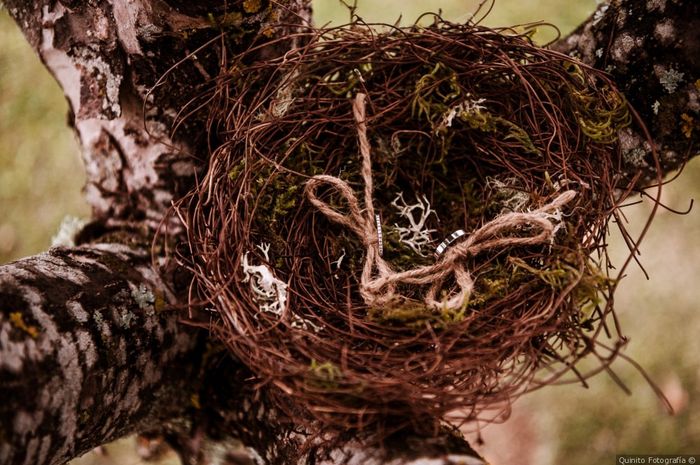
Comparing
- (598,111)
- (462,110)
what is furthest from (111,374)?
(598,111)

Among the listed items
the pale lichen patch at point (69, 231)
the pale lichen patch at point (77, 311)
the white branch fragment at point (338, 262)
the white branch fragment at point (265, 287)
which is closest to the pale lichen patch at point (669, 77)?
the white branch fragment at point (338, 262)

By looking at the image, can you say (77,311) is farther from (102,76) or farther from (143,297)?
(102,76)

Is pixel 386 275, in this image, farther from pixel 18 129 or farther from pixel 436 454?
pixel 18 129

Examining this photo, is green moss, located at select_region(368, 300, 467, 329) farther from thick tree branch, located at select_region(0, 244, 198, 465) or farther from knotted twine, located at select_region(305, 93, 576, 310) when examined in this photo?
thick tree branch, located at select_region(0, 244, 198, 465)

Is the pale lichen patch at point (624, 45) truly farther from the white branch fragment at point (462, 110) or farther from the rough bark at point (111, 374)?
the rough bark at point (111, 374)

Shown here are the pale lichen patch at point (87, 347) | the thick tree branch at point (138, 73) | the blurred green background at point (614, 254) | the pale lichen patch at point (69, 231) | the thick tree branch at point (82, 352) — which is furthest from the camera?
the blurred green background at point (614, 254)

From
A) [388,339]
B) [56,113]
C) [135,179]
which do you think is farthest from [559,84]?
[56,113]
